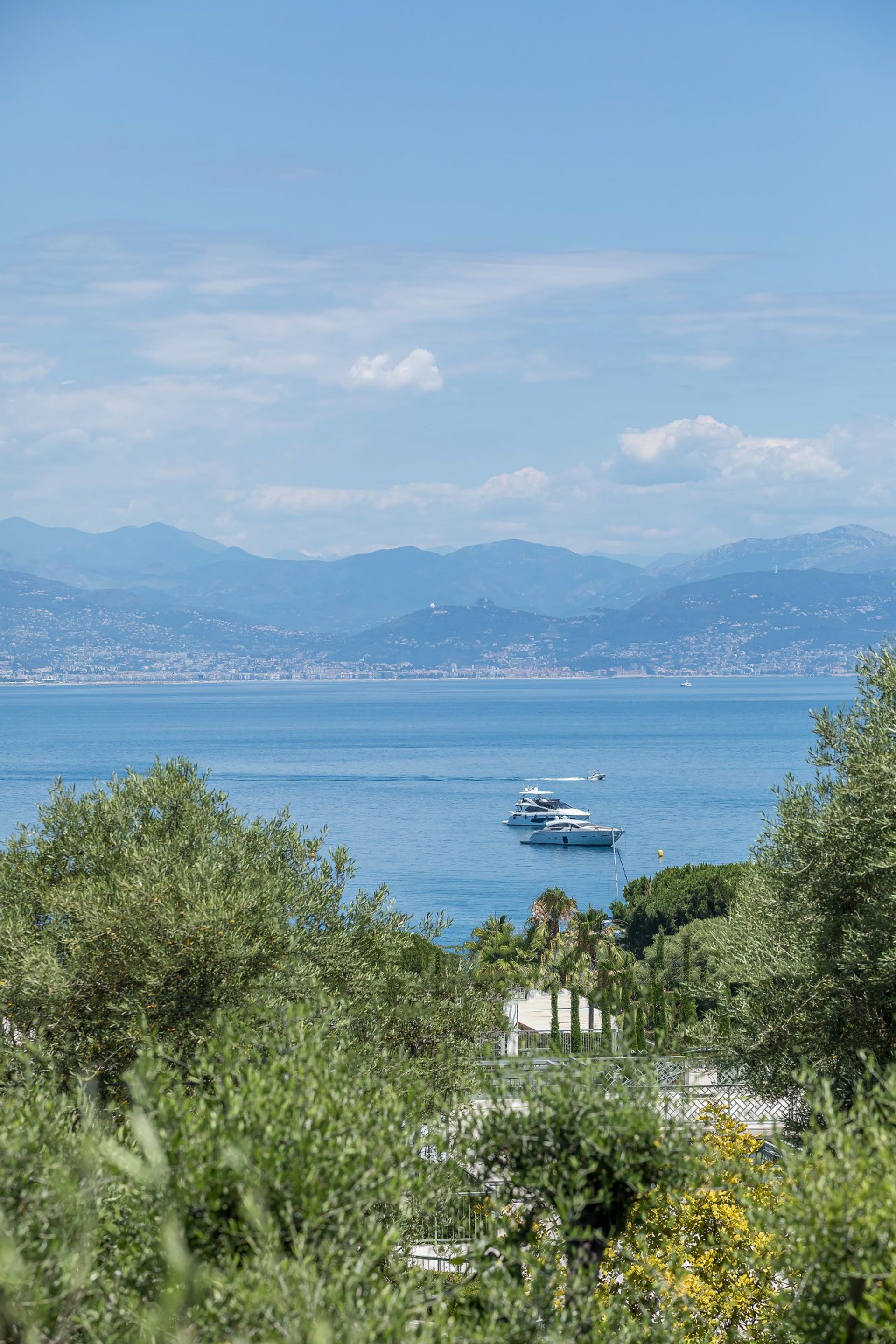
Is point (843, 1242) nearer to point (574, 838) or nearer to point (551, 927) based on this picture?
point (551, 927)

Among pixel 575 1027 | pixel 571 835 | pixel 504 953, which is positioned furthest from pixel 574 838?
pixel 575 1027

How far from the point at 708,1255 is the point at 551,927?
4800 centimetres

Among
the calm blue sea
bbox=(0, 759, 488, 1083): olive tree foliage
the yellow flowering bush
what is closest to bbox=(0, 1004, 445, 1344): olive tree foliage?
bbox=(0, 759, 488, 1083): olive tree foliage

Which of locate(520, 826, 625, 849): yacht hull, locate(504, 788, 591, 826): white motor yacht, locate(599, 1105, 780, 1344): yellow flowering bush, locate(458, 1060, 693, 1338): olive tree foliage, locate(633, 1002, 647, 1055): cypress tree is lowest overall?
locate(520, 826, 625, 849): yacht hull

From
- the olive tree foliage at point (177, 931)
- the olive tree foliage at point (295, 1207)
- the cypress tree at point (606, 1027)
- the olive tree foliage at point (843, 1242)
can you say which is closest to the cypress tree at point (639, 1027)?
the cypress tree at point (606, 1027)

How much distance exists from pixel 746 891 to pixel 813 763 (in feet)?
8.07

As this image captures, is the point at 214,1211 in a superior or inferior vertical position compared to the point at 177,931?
inferior

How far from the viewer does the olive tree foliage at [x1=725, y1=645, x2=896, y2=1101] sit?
49.9 ft

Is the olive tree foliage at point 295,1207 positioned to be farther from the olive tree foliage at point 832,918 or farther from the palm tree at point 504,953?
the palm tree at point 504,953

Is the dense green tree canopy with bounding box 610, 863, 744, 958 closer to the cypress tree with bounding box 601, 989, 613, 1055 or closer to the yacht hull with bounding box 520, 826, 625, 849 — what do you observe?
the cypress tree with bounding box 601, 989, 613, 1055

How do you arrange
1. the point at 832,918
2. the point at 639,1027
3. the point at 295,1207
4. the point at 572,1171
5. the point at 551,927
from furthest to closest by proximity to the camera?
the point at 551,927 → the point at 639,1027 → the point at 832,918 → the point at 572,1171 → the point at 295,1207

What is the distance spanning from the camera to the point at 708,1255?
44.1ft

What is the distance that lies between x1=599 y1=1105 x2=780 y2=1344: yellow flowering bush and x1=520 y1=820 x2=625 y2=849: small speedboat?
108977 millimetres

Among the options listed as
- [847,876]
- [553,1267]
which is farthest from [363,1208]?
[847,876]
